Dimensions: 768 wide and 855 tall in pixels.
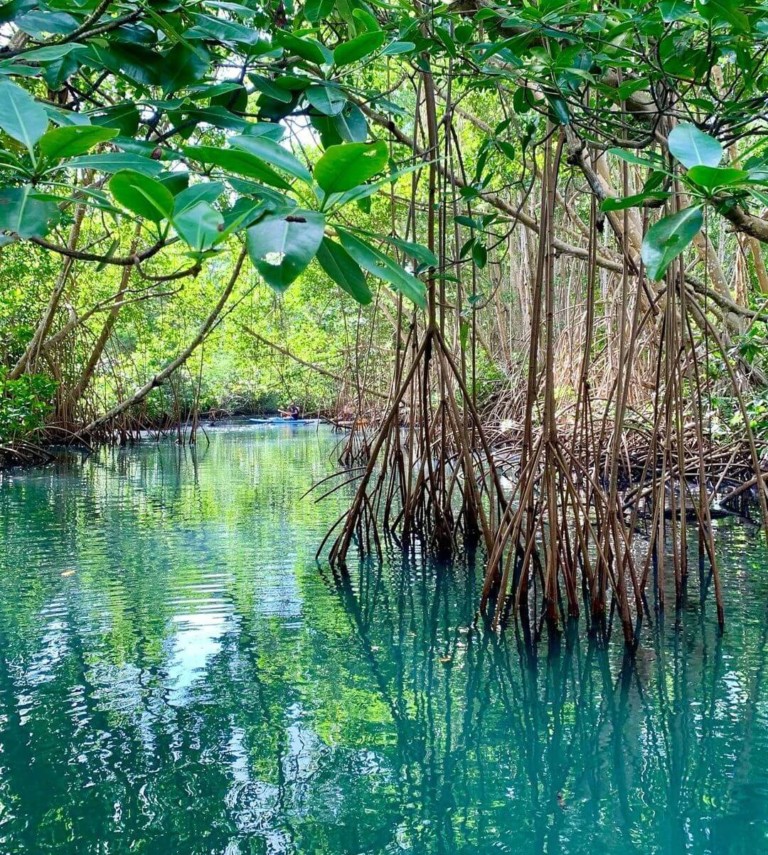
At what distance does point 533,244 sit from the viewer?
1030 centimetres

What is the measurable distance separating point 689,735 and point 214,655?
1774 mm

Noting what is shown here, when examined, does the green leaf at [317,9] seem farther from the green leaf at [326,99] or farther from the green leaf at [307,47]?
the green leaf at [307,47]

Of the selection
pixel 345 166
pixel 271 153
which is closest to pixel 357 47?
pixel 271 153

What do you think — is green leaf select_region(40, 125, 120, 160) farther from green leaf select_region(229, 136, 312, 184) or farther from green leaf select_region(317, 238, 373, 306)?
green leaf select_region(317, 238, 373, 306)

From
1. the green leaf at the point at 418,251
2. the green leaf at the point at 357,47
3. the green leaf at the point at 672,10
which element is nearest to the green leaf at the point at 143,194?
the green leaf at the point at 418,251

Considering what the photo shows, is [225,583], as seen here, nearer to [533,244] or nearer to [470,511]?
[470,511]

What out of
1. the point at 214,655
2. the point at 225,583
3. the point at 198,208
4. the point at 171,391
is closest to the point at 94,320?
the point at 171,391

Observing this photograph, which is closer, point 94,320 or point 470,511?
point 470,511

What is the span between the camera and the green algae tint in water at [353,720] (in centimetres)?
203

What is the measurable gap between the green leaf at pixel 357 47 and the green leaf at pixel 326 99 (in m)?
0.11

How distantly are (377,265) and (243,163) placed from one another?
20 cm

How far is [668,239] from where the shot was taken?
3.87ft

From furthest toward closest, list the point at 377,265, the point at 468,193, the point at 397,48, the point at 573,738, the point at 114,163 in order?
the point at 468,193, the point at 573,738, the point at 397,48, the point at 114,163, the point at 377,265

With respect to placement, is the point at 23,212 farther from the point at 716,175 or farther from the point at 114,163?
the point at 716,175
